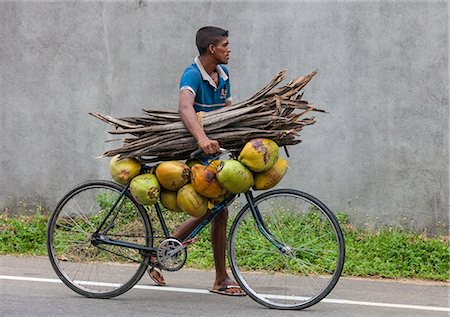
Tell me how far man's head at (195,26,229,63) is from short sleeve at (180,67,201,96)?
19cm

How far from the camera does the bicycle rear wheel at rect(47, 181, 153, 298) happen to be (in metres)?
6.53

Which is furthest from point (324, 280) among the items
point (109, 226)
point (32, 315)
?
point (32, 315)

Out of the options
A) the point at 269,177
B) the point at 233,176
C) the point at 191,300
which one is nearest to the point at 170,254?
the point at 191,300

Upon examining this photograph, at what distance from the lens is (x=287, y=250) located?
6293 millimetres

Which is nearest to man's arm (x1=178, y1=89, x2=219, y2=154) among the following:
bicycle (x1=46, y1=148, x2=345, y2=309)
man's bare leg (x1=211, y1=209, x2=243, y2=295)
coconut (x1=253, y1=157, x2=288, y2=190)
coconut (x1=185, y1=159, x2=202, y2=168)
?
coconut (x1=185, y1=159, x2=202, y2=168)

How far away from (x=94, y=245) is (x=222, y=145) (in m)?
1.25

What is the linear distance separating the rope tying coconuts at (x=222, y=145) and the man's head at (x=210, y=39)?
49 centimetres

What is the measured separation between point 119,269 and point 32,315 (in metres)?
1.66

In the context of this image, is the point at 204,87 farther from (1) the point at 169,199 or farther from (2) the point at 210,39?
(1) the point at 169,199

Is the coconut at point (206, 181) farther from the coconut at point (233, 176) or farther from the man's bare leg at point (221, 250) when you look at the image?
Answer: the man's bare leg at point (221, 250)

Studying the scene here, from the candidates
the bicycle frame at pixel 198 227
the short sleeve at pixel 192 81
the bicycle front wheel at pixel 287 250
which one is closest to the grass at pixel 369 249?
the bicycle front wheel at pixel 287 250

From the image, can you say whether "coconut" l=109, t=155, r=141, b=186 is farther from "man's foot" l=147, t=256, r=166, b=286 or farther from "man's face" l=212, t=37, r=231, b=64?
"man's face" l=212, t=37, r=231, b=64

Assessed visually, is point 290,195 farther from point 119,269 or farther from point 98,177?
point 98,177

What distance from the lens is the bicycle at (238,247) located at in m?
6.34
